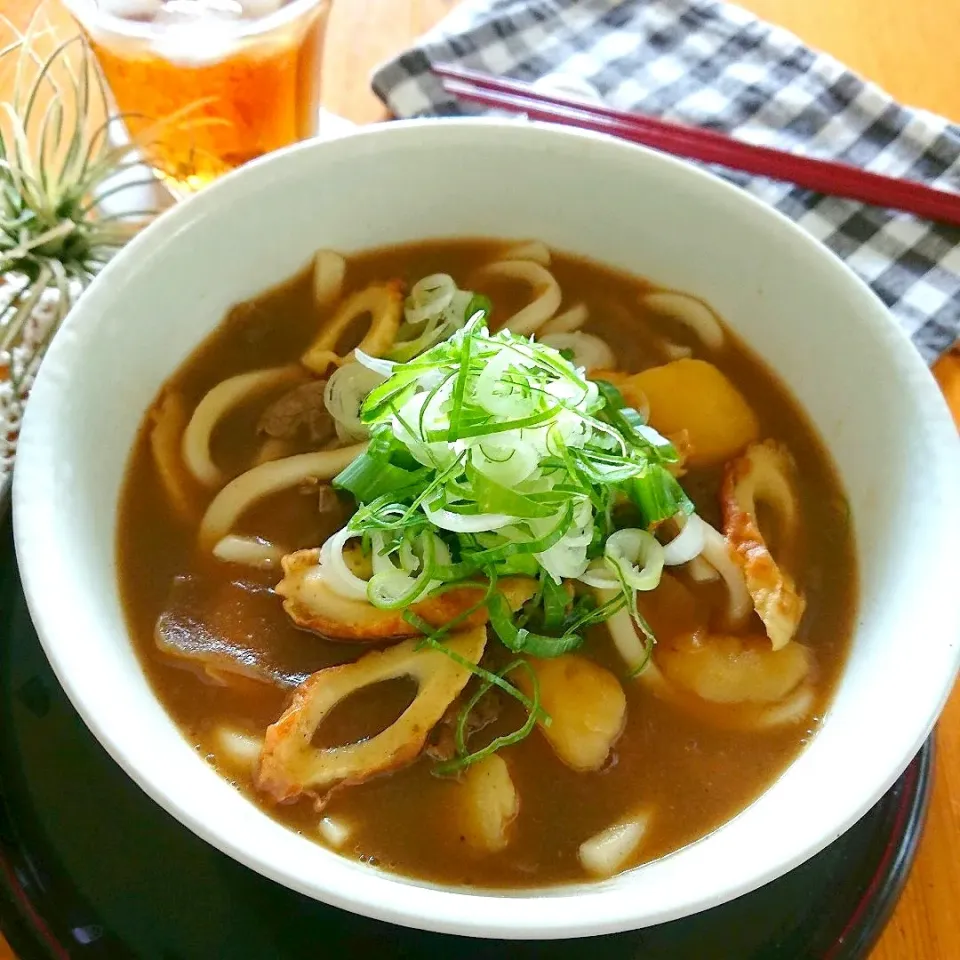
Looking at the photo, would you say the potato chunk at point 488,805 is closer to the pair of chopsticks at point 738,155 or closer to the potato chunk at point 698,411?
the potato chunk at point 698,411

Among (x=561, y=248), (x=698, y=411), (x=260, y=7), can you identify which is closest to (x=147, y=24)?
(x=260, y=7)

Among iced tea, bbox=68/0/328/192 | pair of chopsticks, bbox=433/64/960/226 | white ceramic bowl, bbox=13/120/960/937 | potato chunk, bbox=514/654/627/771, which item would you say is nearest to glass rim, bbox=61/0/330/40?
iced tea, bbox=68/0/328/192

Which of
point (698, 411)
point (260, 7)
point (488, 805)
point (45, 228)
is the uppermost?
point (260, 7)

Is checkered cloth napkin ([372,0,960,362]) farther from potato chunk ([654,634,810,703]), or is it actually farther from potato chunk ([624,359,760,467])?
potato chunk ([654,634,810,703])

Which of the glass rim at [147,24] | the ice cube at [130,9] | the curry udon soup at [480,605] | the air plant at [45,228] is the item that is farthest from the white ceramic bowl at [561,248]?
the ice cube at [130,9]

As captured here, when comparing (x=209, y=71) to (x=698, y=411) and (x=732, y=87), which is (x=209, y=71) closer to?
(x=698, y=411)
